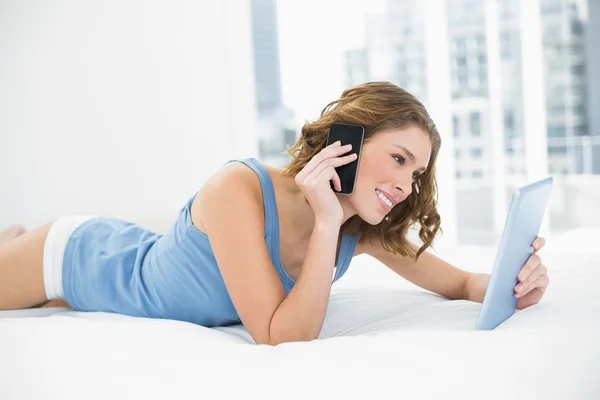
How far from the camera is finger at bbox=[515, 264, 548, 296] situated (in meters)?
1.43

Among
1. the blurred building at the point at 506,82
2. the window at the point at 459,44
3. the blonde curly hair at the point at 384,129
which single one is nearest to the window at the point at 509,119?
the blurred building at the point at 506,82

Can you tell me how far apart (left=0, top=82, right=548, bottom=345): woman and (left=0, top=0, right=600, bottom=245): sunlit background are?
74 centimetres

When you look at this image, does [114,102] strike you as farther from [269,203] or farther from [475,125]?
[475,125]

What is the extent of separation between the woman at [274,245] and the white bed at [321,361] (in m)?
0.17

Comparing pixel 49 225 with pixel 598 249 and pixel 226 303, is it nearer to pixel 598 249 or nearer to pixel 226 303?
pixel 226 303

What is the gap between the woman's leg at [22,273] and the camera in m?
1.94

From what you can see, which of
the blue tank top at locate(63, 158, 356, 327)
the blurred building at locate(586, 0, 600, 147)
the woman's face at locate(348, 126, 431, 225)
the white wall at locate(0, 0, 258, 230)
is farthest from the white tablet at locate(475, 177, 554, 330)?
the blurred building at locate(586, 0, 600, 147)

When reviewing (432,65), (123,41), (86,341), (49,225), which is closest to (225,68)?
(123,41)

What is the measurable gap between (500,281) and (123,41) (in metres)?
3.38

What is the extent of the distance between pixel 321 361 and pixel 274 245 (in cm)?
56

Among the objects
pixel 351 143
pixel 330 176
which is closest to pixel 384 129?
pixel 351 143

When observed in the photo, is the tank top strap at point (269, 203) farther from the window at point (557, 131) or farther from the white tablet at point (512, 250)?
the window at point (557, 131)

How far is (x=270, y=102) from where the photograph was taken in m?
6.65

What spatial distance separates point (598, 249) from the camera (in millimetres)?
2352
